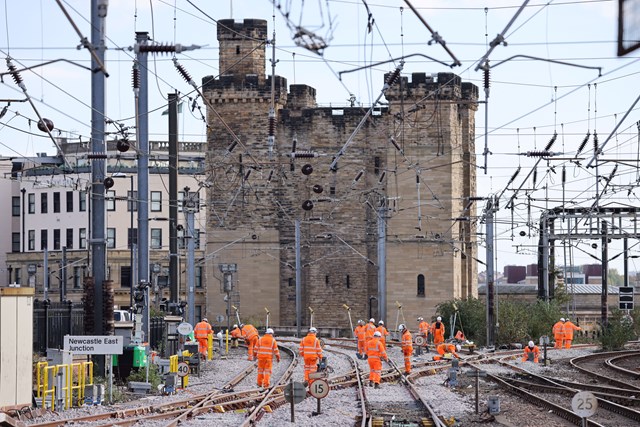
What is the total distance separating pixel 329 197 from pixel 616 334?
96.1 feet

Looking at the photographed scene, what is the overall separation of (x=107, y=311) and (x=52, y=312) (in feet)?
19.8

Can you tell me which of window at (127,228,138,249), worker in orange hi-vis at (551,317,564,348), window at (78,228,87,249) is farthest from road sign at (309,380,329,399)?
window at (78,228,87,249)

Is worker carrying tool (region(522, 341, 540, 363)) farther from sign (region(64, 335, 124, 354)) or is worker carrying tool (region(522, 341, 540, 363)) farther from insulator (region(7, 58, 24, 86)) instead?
insulator (region(7, 58, 24, 86))

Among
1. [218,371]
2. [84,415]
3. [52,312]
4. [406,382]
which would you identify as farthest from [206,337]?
[84,415]

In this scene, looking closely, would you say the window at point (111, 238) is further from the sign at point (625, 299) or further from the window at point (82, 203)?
the sign at point (625, 299)

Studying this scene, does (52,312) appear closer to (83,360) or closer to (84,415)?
(83,360)

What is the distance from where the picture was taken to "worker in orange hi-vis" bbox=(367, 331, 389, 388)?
97.3 feet

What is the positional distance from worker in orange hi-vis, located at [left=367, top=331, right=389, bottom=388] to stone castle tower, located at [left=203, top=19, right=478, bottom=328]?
42027 millimetres

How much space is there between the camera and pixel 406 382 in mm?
31656

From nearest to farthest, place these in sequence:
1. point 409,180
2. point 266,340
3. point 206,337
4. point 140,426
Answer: point 140,426, point 266,340, point 206,337, point 409,180

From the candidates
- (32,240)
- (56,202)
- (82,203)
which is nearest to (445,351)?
(82,203)

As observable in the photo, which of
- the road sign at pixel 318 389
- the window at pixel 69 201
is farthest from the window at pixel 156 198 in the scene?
the road sign at pixel 318 389

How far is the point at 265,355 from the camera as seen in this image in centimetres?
2917

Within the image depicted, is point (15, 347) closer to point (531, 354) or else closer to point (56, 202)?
point (531, 354)
